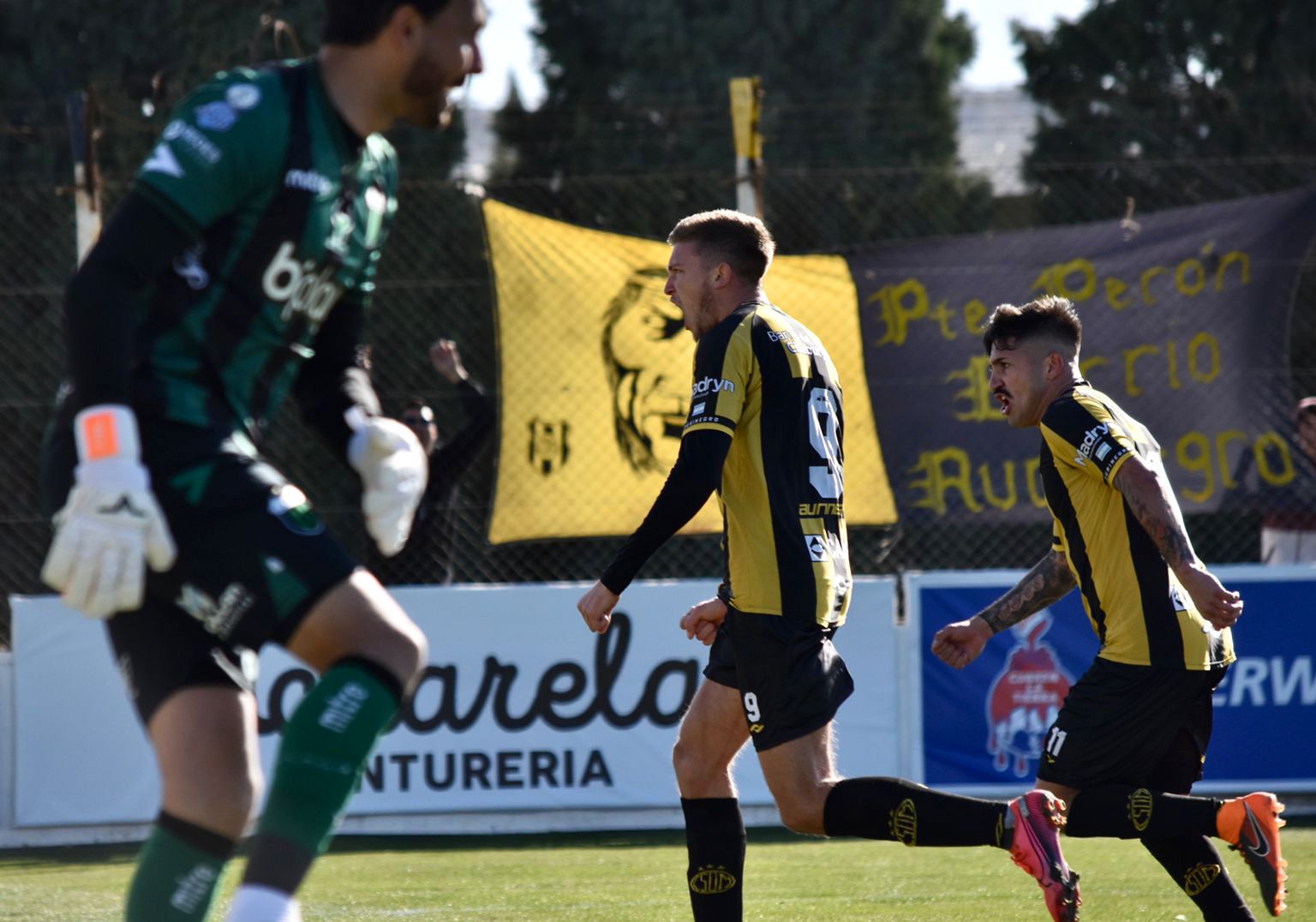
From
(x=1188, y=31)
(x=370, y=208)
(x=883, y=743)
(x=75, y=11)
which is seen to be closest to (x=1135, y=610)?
(x=370, y=208)

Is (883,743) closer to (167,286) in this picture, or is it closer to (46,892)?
(46,892)

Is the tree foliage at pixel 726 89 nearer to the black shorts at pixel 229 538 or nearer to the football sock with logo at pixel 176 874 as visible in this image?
the black shorts at pixel 229 538

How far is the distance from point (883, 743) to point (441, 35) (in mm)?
6104

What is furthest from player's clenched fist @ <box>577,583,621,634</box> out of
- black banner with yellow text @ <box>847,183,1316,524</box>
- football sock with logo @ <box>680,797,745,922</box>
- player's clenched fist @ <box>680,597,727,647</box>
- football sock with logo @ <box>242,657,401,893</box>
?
black banner with yellow text @ <box>847,183,1316,524</box>

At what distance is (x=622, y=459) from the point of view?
8852 millimetres

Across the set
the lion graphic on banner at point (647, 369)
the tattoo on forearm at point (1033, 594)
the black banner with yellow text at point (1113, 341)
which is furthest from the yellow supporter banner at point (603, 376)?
the tattoo on forearm at point (1033, 594)

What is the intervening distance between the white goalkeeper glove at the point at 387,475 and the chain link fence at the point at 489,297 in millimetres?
5741

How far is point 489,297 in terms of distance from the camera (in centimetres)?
1338

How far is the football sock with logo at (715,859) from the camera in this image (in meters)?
4.39

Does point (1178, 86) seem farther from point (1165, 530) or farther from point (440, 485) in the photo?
point (1165, 530)

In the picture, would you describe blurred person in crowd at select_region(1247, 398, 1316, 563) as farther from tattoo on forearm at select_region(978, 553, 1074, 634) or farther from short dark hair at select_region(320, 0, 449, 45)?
short dark hair at select_region(320, 0, 449, 45)

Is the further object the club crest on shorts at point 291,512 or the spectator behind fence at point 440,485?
the spectator behind fence at point 440,485

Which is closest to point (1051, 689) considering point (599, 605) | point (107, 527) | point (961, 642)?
point (961, 642)

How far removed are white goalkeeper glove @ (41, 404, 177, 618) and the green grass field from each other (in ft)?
10.9
